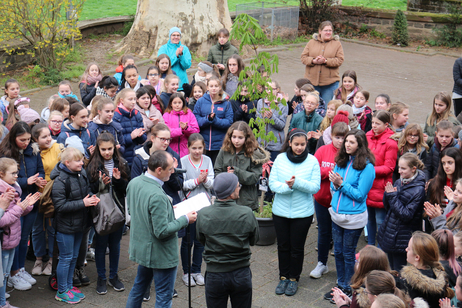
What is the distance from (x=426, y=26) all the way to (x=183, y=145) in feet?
52.8

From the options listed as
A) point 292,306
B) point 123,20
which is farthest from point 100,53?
point 292,306

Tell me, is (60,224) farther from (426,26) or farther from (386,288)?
(426,26)

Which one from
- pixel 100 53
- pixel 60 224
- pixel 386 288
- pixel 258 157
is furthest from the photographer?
pixel 100 53

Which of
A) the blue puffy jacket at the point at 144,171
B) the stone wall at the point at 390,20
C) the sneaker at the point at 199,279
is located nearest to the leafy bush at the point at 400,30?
the stone wall at the point at 390,20

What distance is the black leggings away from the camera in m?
6.20

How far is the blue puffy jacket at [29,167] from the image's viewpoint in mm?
6125

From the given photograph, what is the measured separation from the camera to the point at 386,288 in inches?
162

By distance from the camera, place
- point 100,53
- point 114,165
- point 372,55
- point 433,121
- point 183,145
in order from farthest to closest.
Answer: point 372,55 < point 100,53 < point 183,145 < point 433,121 < point 114,165

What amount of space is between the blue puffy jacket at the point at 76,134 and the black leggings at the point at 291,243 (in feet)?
9.06

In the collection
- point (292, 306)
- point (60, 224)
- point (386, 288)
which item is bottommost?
point (292, 306)

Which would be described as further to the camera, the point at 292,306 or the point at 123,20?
the point at 123,20

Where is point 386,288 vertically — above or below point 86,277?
above

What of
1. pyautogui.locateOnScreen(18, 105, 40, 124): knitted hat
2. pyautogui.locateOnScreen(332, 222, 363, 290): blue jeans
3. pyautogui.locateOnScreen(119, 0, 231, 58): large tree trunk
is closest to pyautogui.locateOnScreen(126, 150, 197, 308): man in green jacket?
pyautogui.locateOnScreen(332, 222, 363, 290): blue jeans

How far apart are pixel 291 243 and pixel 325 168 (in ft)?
3.53
